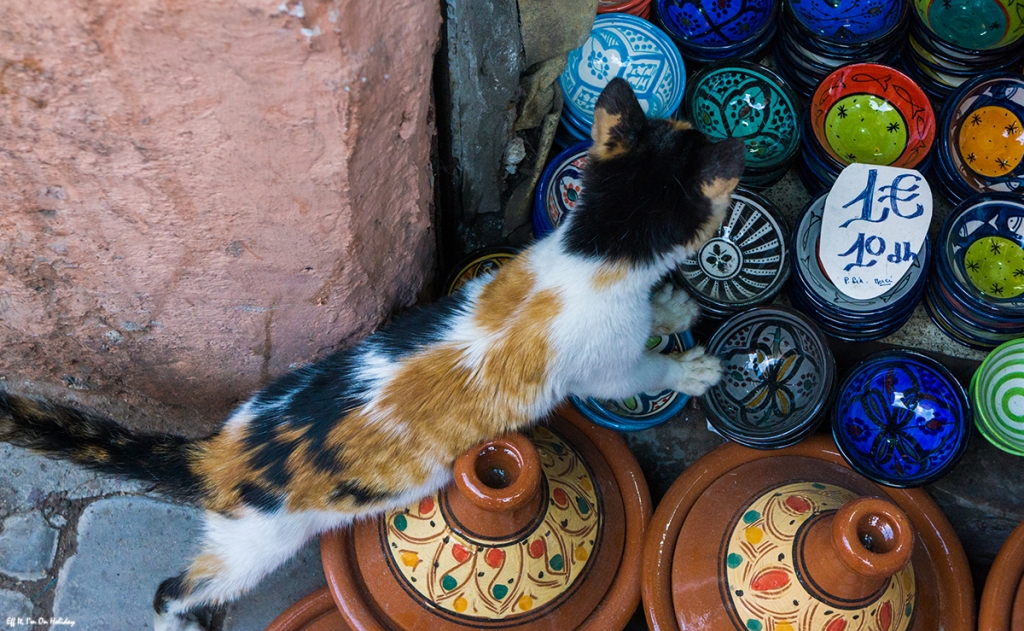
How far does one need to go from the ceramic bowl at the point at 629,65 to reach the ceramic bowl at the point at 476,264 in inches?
19.0

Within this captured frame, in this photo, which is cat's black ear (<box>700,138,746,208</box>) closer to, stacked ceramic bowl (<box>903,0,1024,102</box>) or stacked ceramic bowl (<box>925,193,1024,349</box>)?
stacked ceramic bowl (<box>925,193,1024,349</box>)

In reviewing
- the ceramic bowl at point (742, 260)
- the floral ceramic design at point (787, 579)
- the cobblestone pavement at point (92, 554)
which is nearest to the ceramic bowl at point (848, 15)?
the ceramic bowl at point (742, 260)

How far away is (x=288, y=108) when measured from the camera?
107cm

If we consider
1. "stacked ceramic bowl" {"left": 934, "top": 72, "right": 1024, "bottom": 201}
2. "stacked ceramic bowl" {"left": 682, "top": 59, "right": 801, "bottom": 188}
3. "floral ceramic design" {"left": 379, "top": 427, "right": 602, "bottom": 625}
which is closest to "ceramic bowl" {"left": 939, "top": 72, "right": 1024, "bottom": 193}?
"stacked ceramic bowl" {"left": 934, "top": 72, "right": 1024, "bottom": 201}

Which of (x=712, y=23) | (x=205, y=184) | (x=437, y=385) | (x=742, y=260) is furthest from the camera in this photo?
(x=712, y=23)

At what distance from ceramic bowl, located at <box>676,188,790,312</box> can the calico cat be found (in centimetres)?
38

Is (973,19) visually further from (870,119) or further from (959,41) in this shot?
(870,119)

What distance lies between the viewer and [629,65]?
204 cm

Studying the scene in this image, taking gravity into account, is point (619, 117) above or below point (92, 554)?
above

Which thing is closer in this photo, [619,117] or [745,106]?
[619,117]

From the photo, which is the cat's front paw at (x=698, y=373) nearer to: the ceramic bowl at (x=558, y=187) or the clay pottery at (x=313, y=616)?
the ceramic bowl at (x=558, y=187)

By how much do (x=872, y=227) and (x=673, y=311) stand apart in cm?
50

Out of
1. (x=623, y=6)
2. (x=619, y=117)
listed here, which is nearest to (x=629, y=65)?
(x=623, y=6)

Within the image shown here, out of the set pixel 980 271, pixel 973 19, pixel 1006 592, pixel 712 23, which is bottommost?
pixel 1006 592
